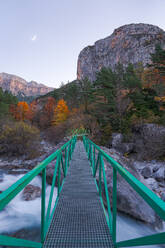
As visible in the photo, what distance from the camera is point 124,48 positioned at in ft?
246

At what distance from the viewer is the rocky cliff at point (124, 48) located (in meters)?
66.4

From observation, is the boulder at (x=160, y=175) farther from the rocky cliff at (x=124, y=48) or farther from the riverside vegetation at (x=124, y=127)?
the rocky cliff at (x=124, y=48)

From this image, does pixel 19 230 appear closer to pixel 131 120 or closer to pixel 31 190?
pixel 31 190

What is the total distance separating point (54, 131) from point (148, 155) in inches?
745

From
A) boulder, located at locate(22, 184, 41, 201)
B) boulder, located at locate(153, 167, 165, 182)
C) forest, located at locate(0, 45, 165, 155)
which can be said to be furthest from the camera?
forest, located at locate(0, 45, 165, 155)

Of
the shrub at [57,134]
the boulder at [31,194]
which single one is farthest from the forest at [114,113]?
the boulder at [31,194]

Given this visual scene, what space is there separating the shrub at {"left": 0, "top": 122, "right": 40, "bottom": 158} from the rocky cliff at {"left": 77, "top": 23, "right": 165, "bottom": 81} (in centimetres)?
5529

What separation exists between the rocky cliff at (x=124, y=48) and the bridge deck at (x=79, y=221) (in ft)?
→ 207

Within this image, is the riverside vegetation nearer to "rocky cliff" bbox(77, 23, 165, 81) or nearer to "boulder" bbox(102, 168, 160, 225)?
"boulder" bbox(102, 168, 160, 225)

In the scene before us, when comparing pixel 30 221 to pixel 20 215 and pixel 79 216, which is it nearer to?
pixel 20 215

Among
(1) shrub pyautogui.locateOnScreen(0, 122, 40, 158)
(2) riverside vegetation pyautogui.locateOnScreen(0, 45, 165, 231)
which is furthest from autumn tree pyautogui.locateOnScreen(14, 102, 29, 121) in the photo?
(1) shrub pyautogui.locateOnScreen(0, 122, 40, 158)

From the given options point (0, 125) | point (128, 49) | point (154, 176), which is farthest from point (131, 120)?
point (128, 49)

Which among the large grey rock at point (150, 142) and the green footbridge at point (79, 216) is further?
the large grey rock at point (150, 142)

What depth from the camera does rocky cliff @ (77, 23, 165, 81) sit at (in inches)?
2613
